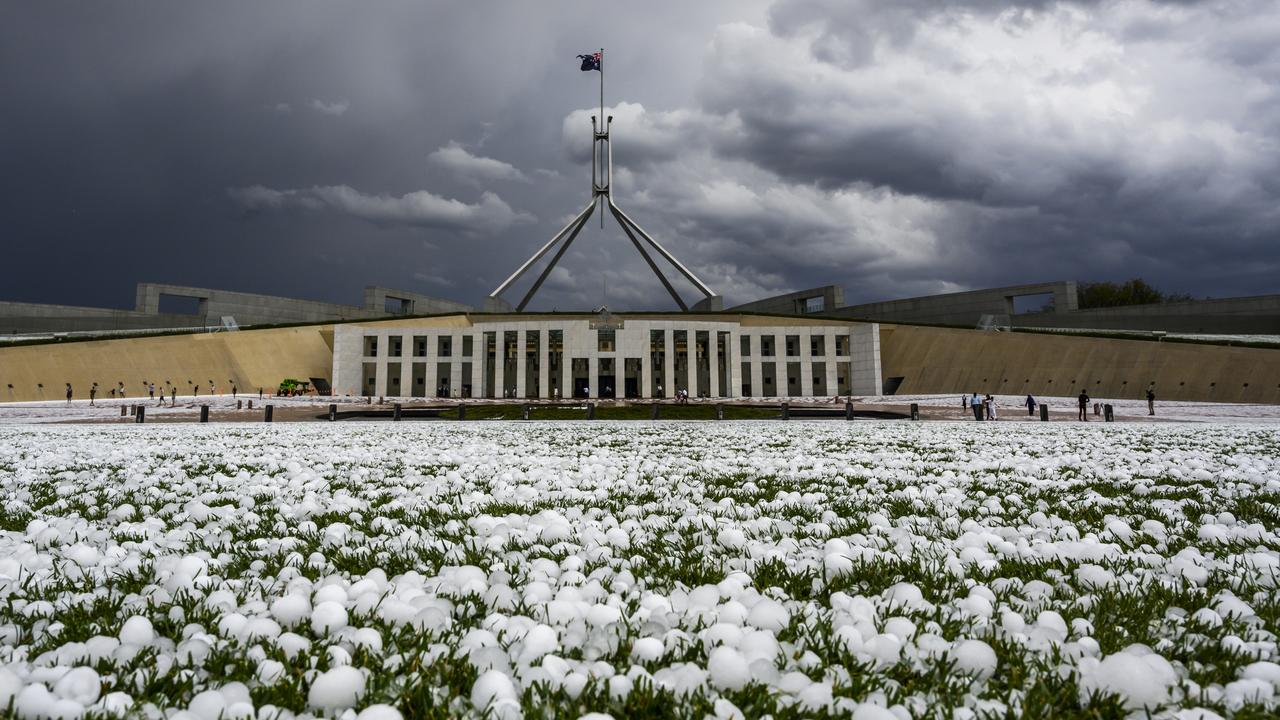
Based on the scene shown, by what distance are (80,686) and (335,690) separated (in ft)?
3.11

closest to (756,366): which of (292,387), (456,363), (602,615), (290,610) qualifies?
(456,363)

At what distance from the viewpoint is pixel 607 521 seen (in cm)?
529

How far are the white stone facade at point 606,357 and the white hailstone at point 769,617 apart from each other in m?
57.9

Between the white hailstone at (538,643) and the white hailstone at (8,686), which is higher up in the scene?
the white hailstone at (8,686)

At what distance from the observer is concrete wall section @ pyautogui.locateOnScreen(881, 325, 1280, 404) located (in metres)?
44.2

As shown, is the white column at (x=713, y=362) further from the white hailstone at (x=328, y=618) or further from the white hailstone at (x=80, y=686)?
the white hailstone at (x=80, y=686)

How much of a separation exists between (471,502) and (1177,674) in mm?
5453

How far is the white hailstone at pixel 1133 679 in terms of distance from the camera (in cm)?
224

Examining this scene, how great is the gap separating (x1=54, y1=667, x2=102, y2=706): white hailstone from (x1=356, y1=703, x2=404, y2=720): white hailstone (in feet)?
3.49

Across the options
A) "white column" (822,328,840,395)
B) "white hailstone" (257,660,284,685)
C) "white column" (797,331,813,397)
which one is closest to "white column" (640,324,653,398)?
"white column" (797,331,813,397)

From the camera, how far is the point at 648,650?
8.71 ft

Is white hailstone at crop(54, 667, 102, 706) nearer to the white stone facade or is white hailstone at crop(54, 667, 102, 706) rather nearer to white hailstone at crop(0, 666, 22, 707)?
white hailstone at crop(0, 666, 22, 707)

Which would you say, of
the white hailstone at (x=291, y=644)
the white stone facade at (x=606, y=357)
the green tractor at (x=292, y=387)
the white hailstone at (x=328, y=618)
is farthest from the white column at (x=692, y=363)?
the white hailstone at (x=291, y=644)

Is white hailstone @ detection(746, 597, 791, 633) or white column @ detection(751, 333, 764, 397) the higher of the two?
white column @ detection(751, 333, 764, 397)
